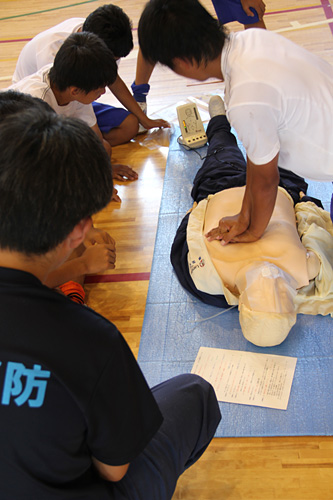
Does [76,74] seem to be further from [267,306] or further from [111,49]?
[267,306]

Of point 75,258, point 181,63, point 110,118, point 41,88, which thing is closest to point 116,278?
point 75,258

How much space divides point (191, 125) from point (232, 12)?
0.70m

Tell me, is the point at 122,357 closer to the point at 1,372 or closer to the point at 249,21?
the point at 1,372

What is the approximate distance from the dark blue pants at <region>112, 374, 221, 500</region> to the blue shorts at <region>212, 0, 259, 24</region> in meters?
2.37

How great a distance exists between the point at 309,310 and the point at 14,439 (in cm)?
130

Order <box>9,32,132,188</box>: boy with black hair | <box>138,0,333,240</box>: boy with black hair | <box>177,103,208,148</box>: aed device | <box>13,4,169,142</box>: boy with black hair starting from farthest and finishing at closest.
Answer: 1. <box>177,103,208,148</box>: aed device
2. <box>13,4,169,142</box>: boy with black hair
3. <box>9,32,132,188</box>: boy with black hair
4. <box>138,0,333,240</box>: boy with black hair

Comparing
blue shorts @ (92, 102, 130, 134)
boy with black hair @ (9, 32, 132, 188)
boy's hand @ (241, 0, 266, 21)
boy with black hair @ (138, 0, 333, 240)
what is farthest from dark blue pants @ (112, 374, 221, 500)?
boy's hand @ (241, 0, 266, 21)

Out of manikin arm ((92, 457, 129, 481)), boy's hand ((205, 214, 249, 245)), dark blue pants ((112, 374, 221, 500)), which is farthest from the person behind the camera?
boy's hand ((205, 214, 249, 245))

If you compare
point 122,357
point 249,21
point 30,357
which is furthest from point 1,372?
point 249,21

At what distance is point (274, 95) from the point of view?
139cm

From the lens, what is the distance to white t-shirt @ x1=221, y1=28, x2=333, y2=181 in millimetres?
1382

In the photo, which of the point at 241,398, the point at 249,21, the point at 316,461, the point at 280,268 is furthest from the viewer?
the point at 249,21

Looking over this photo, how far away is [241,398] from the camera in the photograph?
159 cm

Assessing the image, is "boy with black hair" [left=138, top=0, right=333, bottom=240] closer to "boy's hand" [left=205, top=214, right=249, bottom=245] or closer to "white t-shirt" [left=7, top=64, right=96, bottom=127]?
"boy's hand" [left=205, top=214, right=249, bottom=245]
